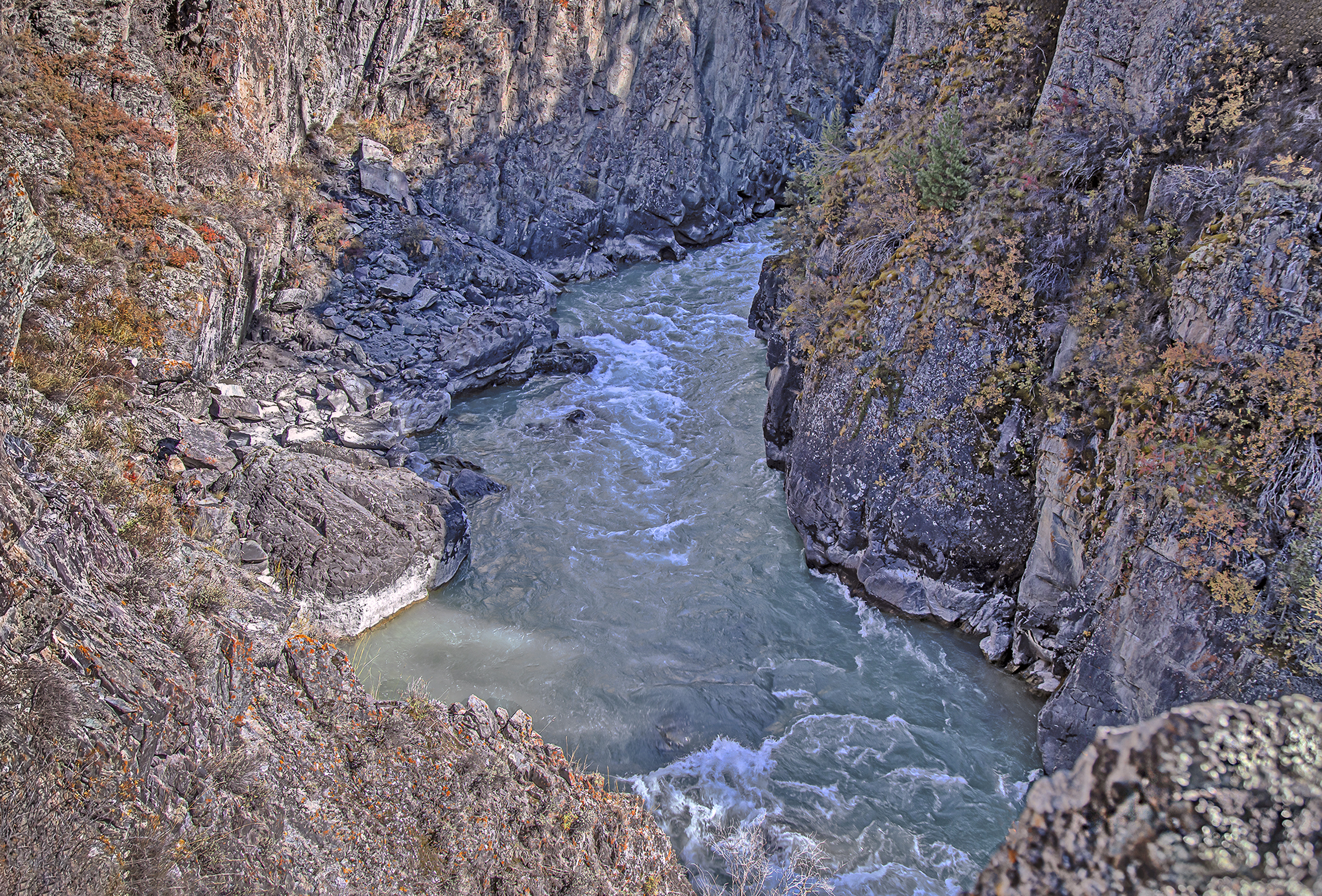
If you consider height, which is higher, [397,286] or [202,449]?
[397,286]

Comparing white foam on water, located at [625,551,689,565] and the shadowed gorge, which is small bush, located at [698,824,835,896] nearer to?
the shadowed gorge

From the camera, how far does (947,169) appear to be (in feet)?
32.0

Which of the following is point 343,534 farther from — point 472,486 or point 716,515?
point 716,515

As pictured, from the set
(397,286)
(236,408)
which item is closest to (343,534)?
(236,408)

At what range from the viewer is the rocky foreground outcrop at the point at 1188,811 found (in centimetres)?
269

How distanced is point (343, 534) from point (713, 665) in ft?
18.7

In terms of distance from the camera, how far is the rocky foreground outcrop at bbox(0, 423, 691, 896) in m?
4.60

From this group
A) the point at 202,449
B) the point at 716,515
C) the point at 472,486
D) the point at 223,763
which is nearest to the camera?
the point at 223,763

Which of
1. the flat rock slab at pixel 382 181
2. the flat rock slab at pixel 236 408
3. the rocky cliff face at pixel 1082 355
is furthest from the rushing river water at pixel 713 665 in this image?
the flat rock slab at pixel 382 181

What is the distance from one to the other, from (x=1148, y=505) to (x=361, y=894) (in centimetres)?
781

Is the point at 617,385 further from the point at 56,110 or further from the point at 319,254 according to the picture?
the point at 56,110

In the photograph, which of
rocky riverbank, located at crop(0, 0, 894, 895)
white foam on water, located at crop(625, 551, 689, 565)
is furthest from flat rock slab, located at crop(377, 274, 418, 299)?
white foam on water, located at crop(625, 551, 689, 565)

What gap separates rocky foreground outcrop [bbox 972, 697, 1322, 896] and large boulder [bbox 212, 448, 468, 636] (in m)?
9.13

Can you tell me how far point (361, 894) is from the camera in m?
5.12
